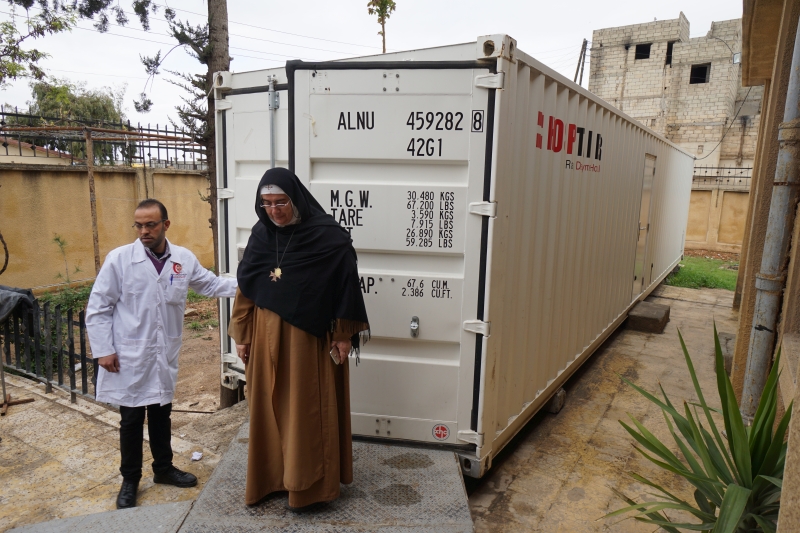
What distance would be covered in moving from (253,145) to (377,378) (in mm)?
2024

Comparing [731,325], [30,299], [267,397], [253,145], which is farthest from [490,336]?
[731,325]

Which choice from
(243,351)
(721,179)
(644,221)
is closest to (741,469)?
(243,351)

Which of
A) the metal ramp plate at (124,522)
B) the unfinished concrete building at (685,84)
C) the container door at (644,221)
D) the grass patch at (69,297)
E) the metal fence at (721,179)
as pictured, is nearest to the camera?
the metal ramp plate at (124,522)

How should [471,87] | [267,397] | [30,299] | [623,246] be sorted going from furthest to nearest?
[623,246]
[30,299]
[471,87]
[267,397]

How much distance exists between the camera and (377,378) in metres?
3.45

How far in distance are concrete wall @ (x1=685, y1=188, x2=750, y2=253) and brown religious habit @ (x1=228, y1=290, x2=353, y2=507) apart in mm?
18404

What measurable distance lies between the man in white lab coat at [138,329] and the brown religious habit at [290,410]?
0.70m

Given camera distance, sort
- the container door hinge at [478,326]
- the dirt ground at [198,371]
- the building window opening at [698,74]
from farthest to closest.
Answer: the building window opening at [698,74] → the dirt ground at [198,371] → the container door hinge at [478,326]

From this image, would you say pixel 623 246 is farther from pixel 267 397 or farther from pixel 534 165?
pixel 267 397

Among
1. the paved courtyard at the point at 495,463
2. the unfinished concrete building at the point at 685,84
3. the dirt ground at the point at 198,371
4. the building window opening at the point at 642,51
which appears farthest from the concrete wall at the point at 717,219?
the dirt ground at the point at 198,371

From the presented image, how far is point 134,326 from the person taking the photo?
10.4ft

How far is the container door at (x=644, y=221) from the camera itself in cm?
734

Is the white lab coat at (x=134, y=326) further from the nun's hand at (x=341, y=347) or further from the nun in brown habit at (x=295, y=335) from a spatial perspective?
the nun's hand at (x=341, y=347)

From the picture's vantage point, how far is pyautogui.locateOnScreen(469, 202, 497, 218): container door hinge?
3.04 meters
